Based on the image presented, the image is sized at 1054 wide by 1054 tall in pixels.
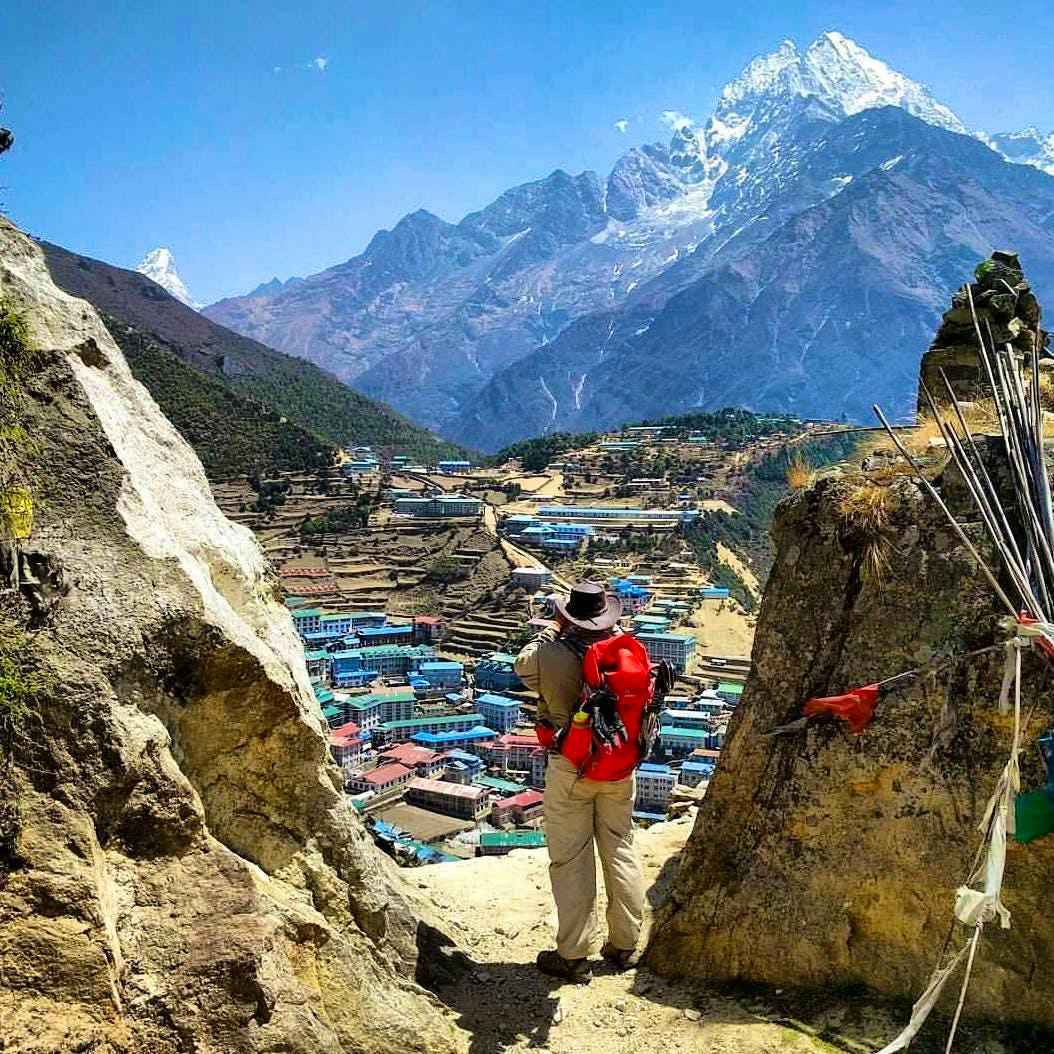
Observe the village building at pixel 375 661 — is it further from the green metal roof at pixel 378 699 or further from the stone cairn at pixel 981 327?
the stone cairn at pixel 981 327

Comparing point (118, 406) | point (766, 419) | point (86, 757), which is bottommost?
point (86, 757)

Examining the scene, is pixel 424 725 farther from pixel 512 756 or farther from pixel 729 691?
pixel 729 691

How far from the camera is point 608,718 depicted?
5.68 metres

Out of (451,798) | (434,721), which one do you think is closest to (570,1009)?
(451,798)

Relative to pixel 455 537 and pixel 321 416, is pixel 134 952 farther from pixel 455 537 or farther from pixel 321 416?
pixel 321 416

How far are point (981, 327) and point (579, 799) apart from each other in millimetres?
5036

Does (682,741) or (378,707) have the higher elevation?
(682,741)

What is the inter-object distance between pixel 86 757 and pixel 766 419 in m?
155

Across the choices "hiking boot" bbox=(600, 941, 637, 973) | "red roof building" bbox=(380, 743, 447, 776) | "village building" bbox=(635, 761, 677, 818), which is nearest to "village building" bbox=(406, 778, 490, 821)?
"red roof building" bbox=(380, 743, 447, 776)

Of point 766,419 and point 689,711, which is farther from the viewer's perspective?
point 766,419

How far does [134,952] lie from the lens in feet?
12.2

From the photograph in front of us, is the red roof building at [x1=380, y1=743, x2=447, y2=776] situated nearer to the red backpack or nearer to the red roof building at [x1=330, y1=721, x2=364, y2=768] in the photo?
the red roof building at [x1=330, y1=721, x2=364, y2=768]

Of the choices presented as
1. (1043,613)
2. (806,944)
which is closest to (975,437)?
(1043,613)

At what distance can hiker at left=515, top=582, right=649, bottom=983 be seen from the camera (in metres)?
5.80
